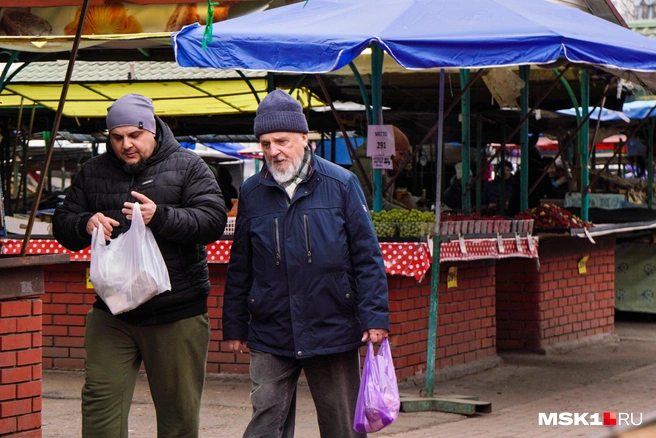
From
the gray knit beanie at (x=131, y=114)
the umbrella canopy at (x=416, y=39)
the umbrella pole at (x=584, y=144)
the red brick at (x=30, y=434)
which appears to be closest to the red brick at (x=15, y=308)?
the red brick at (x=30, y=434)

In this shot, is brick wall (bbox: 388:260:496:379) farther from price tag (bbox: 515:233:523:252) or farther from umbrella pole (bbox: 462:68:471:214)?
umbrella pole (bbox: 462:68:471:214)

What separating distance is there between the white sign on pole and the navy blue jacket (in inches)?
126

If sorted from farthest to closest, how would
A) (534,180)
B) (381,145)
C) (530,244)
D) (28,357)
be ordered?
(534,180)
(530,244)
(381,145)
(28,357)

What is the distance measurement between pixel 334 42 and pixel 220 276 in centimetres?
240

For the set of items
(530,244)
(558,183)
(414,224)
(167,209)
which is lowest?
(530,244)

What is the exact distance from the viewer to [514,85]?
862 centimetres

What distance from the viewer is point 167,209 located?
443cm

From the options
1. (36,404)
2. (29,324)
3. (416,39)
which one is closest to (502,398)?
(416,39)

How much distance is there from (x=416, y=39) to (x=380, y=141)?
52.3 inches

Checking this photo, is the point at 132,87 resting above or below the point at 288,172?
above

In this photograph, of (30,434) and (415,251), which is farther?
(415,251)

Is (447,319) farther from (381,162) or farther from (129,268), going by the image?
(129,268)

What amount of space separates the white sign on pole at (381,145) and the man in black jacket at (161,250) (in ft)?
10.7

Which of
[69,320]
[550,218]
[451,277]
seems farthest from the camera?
[550,218]
